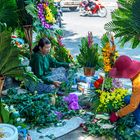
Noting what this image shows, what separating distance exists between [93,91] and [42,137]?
0.96m

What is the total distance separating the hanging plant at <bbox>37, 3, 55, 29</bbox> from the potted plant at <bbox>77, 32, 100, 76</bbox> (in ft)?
2.12

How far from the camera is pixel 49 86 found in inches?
187

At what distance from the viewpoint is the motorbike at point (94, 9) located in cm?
1414

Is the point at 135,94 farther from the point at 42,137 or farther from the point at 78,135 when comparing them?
the point at 42,137

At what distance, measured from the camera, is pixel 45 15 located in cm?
541

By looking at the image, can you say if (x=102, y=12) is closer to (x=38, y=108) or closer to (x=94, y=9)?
(x=94, y=9)

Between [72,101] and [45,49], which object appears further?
[45,49]

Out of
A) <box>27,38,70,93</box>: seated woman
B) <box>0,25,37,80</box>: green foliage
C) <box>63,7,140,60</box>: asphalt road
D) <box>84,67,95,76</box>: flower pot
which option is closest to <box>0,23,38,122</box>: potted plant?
<box>0,25,37,80</box>: green foliage

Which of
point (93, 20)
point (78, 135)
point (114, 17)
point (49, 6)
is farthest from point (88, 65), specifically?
point (93, 20)

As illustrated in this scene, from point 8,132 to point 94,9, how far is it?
37.9 ft

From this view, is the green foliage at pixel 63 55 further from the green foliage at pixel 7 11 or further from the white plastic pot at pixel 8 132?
the white plastic pot at pixel 8 132

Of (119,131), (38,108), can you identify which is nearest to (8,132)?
(38,108)

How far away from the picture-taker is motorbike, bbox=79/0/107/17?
14141 mm

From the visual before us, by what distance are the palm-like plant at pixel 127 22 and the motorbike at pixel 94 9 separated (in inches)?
362
